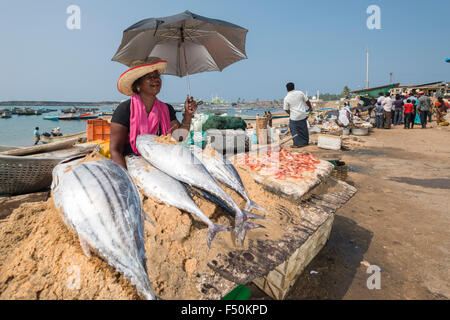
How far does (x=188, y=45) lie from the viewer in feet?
13.1

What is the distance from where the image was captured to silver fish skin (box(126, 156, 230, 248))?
1.83 meters

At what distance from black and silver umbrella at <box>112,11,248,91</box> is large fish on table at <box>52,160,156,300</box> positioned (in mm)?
2239

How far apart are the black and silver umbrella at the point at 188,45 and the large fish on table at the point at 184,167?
172cm

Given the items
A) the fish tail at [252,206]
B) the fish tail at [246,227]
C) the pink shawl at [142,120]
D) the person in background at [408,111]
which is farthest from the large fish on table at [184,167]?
the person in background at [408,111]


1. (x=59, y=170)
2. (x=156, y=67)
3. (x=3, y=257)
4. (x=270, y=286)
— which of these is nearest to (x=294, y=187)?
(x=270, y=286)

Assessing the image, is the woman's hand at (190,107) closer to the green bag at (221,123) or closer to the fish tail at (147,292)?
the fish tail at (147,292)

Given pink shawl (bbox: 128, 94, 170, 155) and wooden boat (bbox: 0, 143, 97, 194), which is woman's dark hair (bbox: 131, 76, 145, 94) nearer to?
pink shawl (bbox: 128, 94, 170, 155)

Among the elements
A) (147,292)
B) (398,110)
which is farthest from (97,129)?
(398,110)

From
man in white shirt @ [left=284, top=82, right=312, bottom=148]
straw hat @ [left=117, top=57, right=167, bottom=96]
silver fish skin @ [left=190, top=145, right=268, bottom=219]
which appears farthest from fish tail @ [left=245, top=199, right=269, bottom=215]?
man in white shirt @ [left=284, top=82, right=312, bottom=148]

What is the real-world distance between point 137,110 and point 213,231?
1725mm
